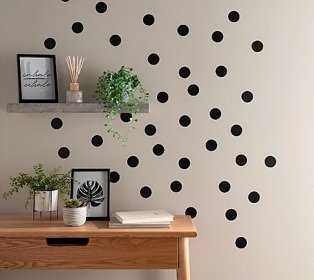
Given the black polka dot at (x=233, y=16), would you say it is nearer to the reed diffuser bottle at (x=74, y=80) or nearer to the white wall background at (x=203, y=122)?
the white wall background at (x=203, y=122)

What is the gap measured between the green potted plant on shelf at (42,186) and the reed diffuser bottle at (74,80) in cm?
37

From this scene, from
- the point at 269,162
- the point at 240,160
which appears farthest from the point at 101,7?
the point at 269,162

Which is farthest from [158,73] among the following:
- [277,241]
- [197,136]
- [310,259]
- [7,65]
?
[310,259]

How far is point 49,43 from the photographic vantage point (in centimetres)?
262

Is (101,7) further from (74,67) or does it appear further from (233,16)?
(233,16)

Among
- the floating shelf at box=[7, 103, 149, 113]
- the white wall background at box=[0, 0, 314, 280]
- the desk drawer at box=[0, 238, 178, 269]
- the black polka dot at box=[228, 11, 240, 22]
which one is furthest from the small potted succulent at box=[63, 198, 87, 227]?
the black polka dot at box=[228, 11, 240, 22]

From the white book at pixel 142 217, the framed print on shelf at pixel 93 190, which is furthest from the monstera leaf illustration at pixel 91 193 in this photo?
the white book at pixel 142 217

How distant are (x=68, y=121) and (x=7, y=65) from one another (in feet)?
1.32

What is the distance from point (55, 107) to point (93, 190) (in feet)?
1.42

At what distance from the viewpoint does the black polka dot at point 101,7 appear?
2614mm

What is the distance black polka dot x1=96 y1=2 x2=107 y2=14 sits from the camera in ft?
8.58

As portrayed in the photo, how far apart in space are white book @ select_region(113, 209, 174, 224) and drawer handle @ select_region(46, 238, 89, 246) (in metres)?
0.18

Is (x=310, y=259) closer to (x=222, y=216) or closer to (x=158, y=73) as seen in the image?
(x=222, y=216)

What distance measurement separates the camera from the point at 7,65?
2619 millimetres
